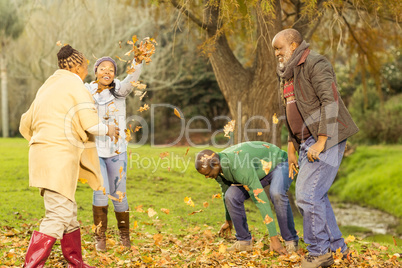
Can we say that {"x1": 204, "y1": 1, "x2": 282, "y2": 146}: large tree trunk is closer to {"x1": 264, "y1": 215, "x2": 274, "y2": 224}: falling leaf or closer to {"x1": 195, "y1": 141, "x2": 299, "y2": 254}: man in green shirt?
{"x1": 195, "y1": 141, "x2": 299, "y2": 254}: man in green shirt

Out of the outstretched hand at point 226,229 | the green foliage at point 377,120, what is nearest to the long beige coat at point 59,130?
the outstretched hand at point 226,229

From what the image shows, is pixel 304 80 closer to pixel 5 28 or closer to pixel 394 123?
pixel 394 123

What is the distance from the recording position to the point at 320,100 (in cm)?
400

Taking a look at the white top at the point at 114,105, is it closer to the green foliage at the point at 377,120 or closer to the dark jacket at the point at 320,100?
the dark jacket at the point at 320,100

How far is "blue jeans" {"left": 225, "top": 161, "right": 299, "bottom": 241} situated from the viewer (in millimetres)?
4871

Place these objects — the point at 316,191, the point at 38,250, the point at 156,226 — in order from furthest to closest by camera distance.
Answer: the point at 156,226, the point at 316,191, the point at 38,250

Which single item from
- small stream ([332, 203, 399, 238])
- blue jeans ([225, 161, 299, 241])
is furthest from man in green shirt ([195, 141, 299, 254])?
small stream ([332, 203, 399, 238])

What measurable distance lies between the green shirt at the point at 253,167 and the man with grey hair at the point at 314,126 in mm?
593

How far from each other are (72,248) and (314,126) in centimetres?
237

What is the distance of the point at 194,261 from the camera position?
4730 millimetres

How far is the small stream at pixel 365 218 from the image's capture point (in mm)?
10523

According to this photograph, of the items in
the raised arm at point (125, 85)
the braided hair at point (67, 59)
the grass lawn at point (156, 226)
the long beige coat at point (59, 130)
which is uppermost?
the braided hair at point (67, 59)

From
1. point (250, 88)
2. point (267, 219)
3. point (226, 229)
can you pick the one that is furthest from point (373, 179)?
point (267, 219)

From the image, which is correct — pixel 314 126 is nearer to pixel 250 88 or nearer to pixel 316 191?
pixel 316 191
